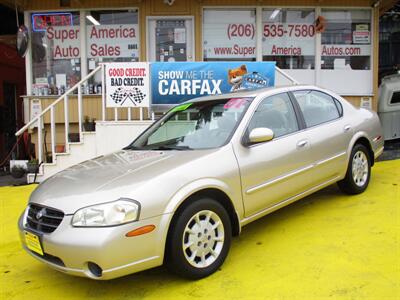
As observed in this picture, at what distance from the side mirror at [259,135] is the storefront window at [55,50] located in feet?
21.1

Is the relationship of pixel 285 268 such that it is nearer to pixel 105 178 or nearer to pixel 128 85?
pixel 105 178

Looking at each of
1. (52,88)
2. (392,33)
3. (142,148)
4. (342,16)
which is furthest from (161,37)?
(392,33)

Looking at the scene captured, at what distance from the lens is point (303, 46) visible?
31.1 feet

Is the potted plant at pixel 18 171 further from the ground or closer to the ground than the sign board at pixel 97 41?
closer to the ground

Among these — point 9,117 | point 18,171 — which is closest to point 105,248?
point 18,171

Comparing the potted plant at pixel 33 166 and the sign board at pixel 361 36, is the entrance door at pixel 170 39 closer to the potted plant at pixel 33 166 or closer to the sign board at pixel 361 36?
the potted plant at pixel 33 166

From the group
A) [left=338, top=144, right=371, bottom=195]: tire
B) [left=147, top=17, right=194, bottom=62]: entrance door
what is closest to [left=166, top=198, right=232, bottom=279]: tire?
[left=338, top=144, right=371, bottom=195]: tire

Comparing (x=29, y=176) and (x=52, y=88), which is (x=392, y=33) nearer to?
(x=52, y=88)

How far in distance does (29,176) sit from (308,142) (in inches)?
205

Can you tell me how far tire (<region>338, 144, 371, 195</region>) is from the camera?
210 inches

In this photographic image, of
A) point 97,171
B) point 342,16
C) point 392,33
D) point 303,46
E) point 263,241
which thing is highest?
point 392,33

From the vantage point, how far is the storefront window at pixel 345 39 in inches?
373

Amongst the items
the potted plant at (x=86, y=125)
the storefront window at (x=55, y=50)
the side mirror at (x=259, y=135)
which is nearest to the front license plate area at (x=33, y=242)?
the side mirror at (x=259, y=135)

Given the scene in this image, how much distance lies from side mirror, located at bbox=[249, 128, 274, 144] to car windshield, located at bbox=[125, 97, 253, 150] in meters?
0.21
